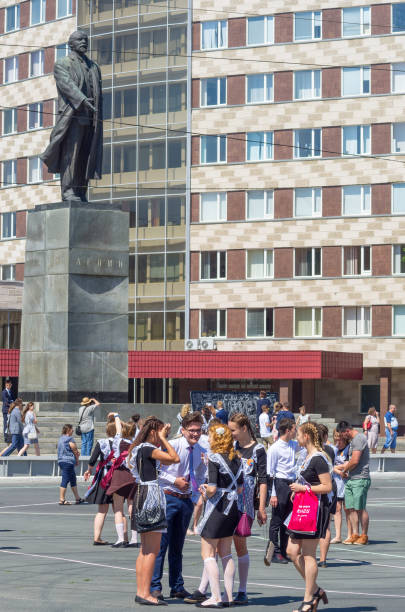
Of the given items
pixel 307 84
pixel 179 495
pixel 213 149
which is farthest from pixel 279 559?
pixel 213 149

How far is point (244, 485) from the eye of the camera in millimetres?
12484

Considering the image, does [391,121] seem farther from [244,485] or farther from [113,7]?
[244,485]

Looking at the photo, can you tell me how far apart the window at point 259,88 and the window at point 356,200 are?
643cm

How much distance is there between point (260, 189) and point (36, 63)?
1646 centimetres

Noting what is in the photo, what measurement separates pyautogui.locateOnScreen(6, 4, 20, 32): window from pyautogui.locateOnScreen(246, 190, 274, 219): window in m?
18.8

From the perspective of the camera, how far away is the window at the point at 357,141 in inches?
2594

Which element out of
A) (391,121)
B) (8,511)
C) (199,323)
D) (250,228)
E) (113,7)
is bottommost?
(8,511)

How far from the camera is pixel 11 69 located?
76.7 m

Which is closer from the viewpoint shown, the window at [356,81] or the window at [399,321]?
the window at [399,321]

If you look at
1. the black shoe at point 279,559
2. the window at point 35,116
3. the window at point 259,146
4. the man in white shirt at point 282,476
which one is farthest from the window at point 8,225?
the man in white shirt at point 282,476

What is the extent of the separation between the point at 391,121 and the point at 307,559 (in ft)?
182

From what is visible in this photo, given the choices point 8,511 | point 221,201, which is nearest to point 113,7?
point 221,201

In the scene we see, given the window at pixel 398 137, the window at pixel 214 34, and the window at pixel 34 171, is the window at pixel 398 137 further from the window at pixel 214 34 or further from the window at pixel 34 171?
the window at pixel 34 171

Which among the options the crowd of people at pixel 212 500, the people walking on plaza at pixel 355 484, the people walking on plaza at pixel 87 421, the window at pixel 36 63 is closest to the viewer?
the crowd of people at pixel 212 500
